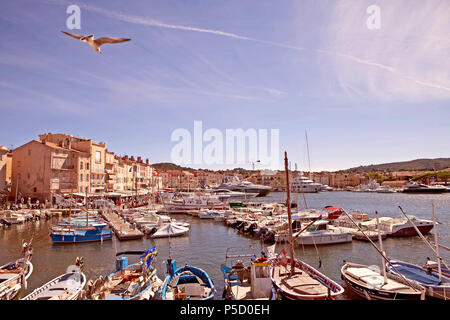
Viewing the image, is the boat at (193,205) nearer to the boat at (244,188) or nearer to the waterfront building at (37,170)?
the waterfront building at (37,170)

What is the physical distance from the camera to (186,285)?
39.3ft

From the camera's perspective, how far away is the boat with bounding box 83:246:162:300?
11.4m

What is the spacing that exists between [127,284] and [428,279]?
1448 cm

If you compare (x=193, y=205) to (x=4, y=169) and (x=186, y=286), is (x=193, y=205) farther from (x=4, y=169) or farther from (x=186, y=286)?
(x=186, y=286)

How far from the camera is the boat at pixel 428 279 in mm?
12461

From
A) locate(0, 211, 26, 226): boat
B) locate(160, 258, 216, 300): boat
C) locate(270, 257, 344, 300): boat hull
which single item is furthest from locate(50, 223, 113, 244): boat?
locate(270, 257, 344, 300): boat hull

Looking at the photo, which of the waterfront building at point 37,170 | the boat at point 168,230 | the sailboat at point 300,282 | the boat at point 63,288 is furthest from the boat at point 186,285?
the waterfront building at point 37,170

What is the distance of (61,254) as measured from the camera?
22.5 metres

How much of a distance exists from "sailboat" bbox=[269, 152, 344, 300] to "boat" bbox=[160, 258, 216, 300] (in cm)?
306

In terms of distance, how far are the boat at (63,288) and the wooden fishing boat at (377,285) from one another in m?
13.1

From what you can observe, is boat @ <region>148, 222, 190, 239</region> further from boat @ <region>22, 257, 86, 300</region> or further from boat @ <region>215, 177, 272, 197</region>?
boat @ <region>215, 177, 272, 197</region>

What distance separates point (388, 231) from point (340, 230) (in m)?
5.86

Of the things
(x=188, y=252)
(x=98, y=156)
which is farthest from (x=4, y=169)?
(x=188, y=252)
